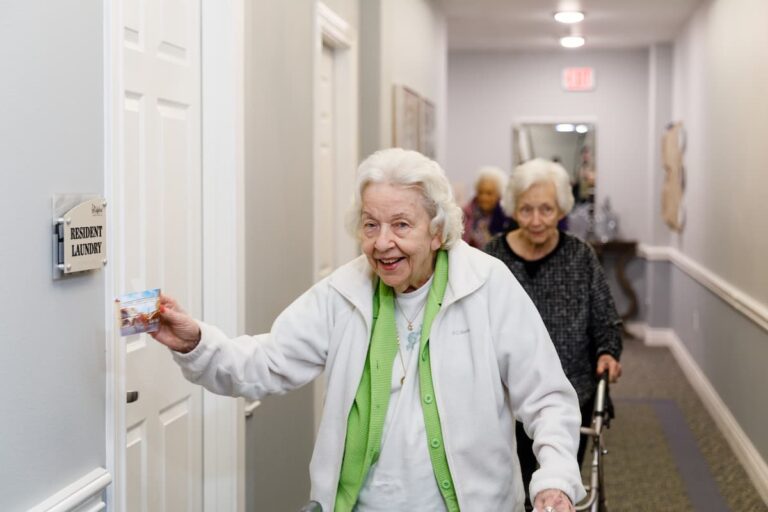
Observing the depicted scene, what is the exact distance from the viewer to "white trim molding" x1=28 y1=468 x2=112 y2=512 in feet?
6.31

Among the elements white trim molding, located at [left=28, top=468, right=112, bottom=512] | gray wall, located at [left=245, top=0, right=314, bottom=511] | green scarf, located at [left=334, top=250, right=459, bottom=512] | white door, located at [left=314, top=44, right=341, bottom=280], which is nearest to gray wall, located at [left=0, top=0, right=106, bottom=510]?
white trim molding, located at [left=28, top=468, right=112, bottom=512]

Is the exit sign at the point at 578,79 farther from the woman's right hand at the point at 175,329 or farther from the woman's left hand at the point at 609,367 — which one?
the woman's right hand at the point at 175,329

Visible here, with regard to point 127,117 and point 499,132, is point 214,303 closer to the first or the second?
point 127,117

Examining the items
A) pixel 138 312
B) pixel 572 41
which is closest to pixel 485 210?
pixel 572 41

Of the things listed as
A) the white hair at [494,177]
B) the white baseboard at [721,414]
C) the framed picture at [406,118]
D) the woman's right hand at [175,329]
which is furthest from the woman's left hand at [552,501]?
the white hair at [494,177]

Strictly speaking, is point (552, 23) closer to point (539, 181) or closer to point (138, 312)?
point (539, 181)

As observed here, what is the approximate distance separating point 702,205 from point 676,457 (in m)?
2.46

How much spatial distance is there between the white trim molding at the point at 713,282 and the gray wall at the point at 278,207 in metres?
2.32

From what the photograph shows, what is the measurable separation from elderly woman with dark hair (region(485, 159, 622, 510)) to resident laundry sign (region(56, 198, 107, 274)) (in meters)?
1.62

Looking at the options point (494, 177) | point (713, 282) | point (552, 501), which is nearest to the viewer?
point (552, 501)

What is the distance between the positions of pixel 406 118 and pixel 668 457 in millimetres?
2492

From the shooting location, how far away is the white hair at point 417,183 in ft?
7.22

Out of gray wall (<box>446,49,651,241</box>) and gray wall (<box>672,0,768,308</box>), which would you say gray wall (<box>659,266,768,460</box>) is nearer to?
gray wall (<box>672,0,768,308</box>)

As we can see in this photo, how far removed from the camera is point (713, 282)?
261 inches
